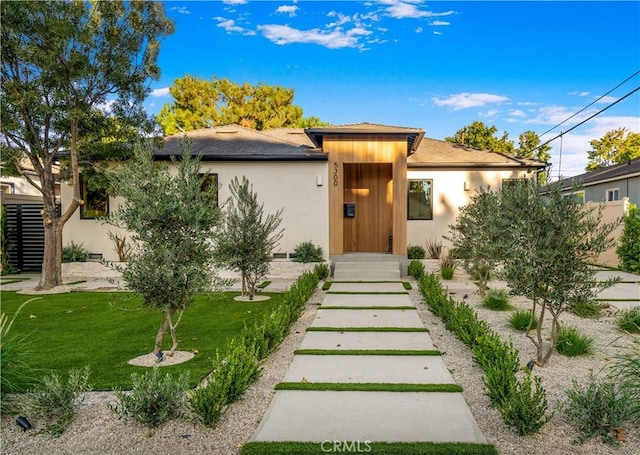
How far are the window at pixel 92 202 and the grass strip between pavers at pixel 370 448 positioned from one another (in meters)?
10.9

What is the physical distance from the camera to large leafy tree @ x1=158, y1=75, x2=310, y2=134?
85.5 feet

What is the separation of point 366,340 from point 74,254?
968 cm

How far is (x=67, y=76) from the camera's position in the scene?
8.76 meters

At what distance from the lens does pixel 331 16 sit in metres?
11.3

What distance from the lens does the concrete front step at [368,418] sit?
9.52 feet

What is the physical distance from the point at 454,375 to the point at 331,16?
1055cm

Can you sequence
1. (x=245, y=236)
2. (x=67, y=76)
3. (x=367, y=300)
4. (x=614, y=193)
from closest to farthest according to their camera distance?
1. (x=367, y=300)
2. (x=245, y=236)
3. (x=67, y=76)
4. (x=614, y=193)

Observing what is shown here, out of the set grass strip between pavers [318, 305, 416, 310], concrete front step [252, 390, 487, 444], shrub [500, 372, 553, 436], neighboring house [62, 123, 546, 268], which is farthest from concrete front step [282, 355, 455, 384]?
neighboring house [62, 123, 546, 268]

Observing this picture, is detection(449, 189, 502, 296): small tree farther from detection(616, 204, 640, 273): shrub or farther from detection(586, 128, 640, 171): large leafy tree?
detection(586, 128, 640, 171): large leafy tree

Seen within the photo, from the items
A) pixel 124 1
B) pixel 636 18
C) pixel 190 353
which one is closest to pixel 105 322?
pixel 190 353

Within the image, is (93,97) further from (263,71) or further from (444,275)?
(263,71)

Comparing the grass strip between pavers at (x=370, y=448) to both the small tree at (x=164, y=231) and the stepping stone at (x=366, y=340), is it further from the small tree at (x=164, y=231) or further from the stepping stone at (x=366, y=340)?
the stepping stone at (x=366, y=340)

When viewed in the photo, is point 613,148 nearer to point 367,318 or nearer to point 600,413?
point 367,318

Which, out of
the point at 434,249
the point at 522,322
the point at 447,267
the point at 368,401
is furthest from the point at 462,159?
the point at 368,401
